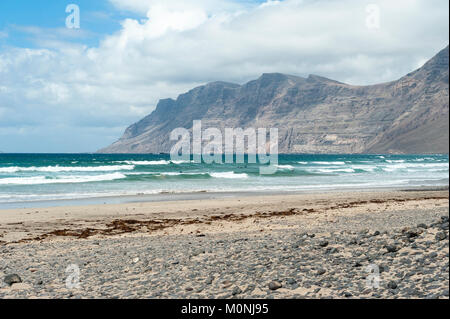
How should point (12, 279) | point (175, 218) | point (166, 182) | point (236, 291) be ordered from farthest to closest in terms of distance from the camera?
1. point (166, 182)
2. point (175, 218)
3. point (12, 279)
4. point (236, 291)

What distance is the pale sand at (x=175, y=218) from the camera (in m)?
14.2

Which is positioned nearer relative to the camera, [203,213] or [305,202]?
[203,213]

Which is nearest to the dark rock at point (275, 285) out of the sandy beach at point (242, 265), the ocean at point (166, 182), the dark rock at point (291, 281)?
the sandy beach at point (242, 265)

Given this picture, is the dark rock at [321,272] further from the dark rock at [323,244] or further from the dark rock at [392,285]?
the dark rock at [323,244]

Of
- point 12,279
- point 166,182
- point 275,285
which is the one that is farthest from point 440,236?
point 166,182

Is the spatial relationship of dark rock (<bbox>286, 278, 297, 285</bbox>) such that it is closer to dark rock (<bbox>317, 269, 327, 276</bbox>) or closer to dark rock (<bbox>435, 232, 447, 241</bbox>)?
dark rock (<bbox>317, 269, 327, 276</bbox>)

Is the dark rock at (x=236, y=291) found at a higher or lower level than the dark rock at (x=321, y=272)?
lower

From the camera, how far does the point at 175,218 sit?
1802cm

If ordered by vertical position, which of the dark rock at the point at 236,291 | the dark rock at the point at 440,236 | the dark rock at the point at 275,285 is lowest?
the dark rock at the point at 236,291

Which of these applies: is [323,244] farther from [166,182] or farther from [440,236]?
[166,182]
